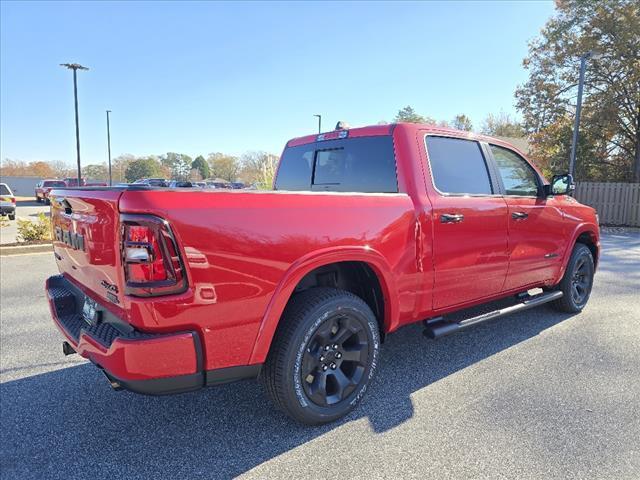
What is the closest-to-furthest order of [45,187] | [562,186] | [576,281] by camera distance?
[562,186] < [576,281] < [45,187]

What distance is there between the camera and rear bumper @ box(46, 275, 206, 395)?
1.93m

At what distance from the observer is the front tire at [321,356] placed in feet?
7.86

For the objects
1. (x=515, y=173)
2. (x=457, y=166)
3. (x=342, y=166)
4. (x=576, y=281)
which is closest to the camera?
(x=457, y=166)

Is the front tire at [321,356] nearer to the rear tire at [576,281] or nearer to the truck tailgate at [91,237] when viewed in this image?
the truck tailgate at [91,237]

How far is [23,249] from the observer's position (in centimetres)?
922

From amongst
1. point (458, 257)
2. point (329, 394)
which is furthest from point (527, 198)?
point (329, 394)

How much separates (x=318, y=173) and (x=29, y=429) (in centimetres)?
285

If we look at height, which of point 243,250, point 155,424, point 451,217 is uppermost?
point 451,217

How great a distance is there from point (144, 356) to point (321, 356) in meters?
1.07

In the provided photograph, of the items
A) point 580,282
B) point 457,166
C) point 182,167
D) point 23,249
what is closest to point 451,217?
point 457,166

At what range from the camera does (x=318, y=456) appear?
2348 millimetres

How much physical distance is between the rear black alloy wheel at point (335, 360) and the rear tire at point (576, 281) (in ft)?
10.4

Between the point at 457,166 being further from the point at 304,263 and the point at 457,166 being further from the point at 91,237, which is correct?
the point at 91,237

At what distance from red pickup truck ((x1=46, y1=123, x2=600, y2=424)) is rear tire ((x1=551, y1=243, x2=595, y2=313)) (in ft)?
3.02
